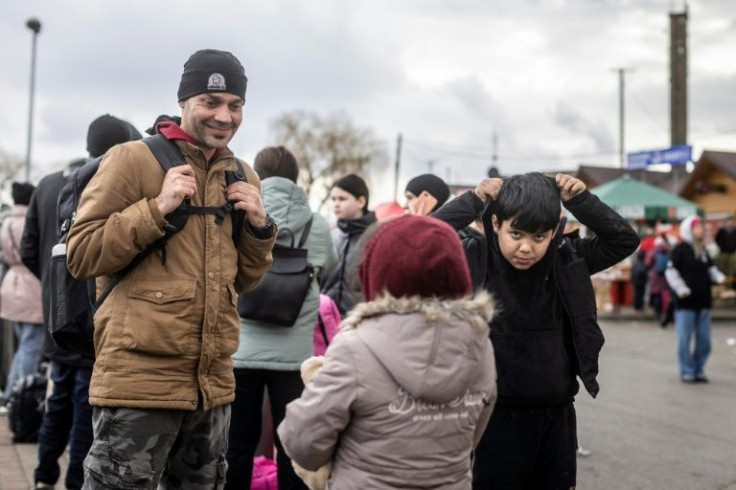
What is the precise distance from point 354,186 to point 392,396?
3558 millimetres

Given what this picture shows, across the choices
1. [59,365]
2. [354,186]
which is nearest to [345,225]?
[354,186]

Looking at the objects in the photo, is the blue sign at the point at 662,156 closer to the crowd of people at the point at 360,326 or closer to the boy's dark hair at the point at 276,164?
the boy's dark hair at the point at 276,164

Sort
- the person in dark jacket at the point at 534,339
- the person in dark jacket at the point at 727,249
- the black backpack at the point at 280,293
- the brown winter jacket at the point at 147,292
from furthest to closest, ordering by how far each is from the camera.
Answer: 1. the person in dark jacket at the point at 727,249
2. the black backpack at the point at 280,293
3. the person in dark jacket at the point at 534,339
4. the brown winter jacket at the point at 147,292

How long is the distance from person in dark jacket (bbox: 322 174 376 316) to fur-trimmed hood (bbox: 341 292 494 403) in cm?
294

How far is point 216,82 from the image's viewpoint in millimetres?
2973

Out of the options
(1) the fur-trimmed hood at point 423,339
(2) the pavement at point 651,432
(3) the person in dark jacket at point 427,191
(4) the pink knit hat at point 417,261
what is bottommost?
(2) the pavement at point 651,432

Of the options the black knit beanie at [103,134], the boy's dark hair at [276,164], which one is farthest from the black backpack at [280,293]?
the black knit beanie at [103,134]

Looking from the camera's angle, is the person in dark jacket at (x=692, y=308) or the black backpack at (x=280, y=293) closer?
the black backpack at (x=280, y=293)

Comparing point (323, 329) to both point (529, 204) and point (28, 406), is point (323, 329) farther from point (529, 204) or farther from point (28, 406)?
point (28, 406)

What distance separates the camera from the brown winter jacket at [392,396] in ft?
7.19

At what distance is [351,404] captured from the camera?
2.20 metres

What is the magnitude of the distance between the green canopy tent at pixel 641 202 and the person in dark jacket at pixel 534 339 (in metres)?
17.6

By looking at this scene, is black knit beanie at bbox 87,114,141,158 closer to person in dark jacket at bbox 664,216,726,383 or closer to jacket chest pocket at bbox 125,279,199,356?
jacket chest pocket at bbox 125,279,199,356

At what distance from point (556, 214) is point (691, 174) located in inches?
1323
